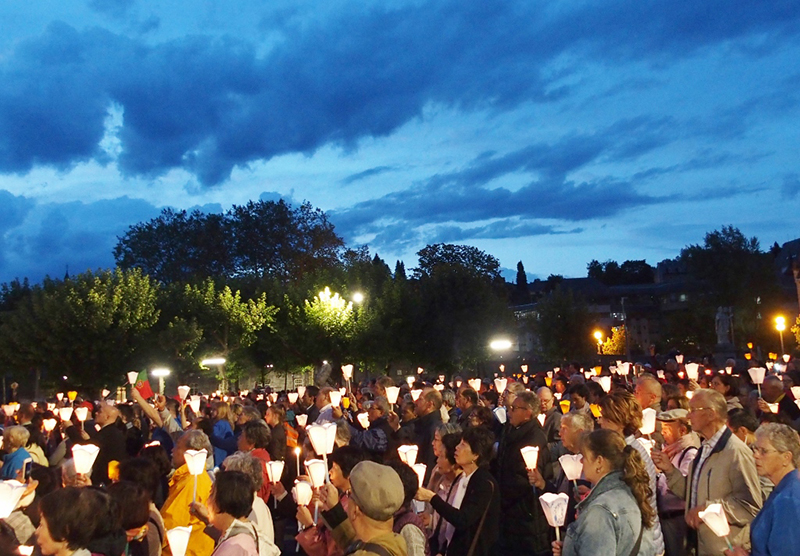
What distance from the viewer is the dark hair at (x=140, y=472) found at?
17.9 feet

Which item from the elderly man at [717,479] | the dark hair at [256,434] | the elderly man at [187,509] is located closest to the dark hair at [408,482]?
the elderly man at [187,509]

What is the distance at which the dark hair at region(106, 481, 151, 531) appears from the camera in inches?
189

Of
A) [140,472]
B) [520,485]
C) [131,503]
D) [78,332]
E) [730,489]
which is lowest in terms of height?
[520,485]

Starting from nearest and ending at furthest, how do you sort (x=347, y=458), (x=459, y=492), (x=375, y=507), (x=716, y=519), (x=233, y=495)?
(x=375, y=507) → (x=716, y=519) → (x=233, y=495) → (x=347, y=458) → (x=459, y=492)

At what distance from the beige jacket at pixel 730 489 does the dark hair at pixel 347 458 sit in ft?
7.40

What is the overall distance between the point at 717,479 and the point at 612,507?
154cm

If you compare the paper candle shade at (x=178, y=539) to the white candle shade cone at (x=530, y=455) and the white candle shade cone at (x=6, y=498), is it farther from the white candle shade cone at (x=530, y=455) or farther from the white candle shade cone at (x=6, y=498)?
the white candle shade cone at (x=530, y=455)

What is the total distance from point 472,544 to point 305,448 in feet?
9.36

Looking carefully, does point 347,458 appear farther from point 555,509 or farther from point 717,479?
point 717,479

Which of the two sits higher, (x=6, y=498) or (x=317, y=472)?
(x=6, y=498)

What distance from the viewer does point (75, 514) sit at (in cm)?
382

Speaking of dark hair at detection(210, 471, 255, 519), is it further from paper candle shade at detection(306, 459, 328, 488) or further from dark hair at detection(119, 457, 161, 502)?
dark hair at detection(119, 457, 161, 502)

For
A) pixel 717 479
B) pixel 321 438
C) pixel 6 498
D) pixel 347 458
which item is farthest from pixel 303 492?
pixel 717 479

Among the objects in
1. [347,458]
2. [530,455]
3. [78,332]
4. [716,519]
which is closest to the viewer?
[716,519]
